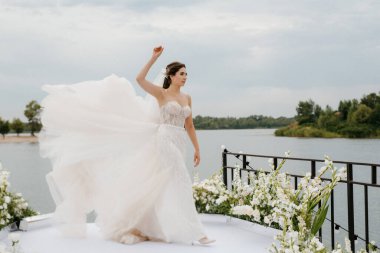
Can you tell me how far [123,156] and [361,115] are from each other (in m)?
30.6

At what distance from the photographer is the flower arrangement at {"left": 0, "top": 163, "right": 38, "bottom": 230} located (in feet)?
17.4

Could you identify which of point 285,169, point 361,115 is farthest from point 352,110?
point 285,169

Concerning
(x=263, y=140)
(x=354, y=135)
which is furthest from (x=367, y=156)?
(x=354, y=135)

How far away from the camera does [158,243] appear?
4914 millimetres

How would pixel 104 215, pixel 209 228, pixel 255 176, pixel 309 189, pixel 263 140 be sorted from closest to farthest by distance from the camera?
pixel 309 189, pixel 104 215, pixel 209 228, pixel 255 176, pixel 263 140

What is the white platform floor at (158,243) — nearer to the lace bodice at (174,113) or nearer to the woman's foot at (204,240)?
the woman's foot at (204,240)

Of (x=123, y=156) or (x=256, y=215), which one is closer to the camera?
(x=123, y=156)

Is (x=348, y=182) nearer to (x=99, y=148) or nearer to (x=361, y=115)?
(x=99, y=148)

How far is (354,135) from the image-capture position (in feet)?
105

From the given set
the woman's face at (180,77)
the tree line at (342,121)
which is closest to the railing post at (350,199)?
the woman's face at (180,77)

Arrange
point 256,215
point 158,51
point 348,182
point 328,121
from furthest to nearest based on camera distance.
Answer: point 328,121 → point 256,215 → point 348,182 → point 158,51

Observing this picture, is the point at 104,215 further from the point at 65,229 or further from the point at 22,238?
the point at 22,238

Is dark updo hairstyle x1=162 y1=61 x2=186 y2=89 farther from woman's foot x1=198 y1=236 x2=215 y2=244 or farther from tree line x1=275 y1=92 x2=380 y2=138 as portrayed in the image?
tree line x1=275 y1=92 x2=380 y2=138

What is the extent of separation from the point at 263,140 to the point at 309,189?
2028 inches
